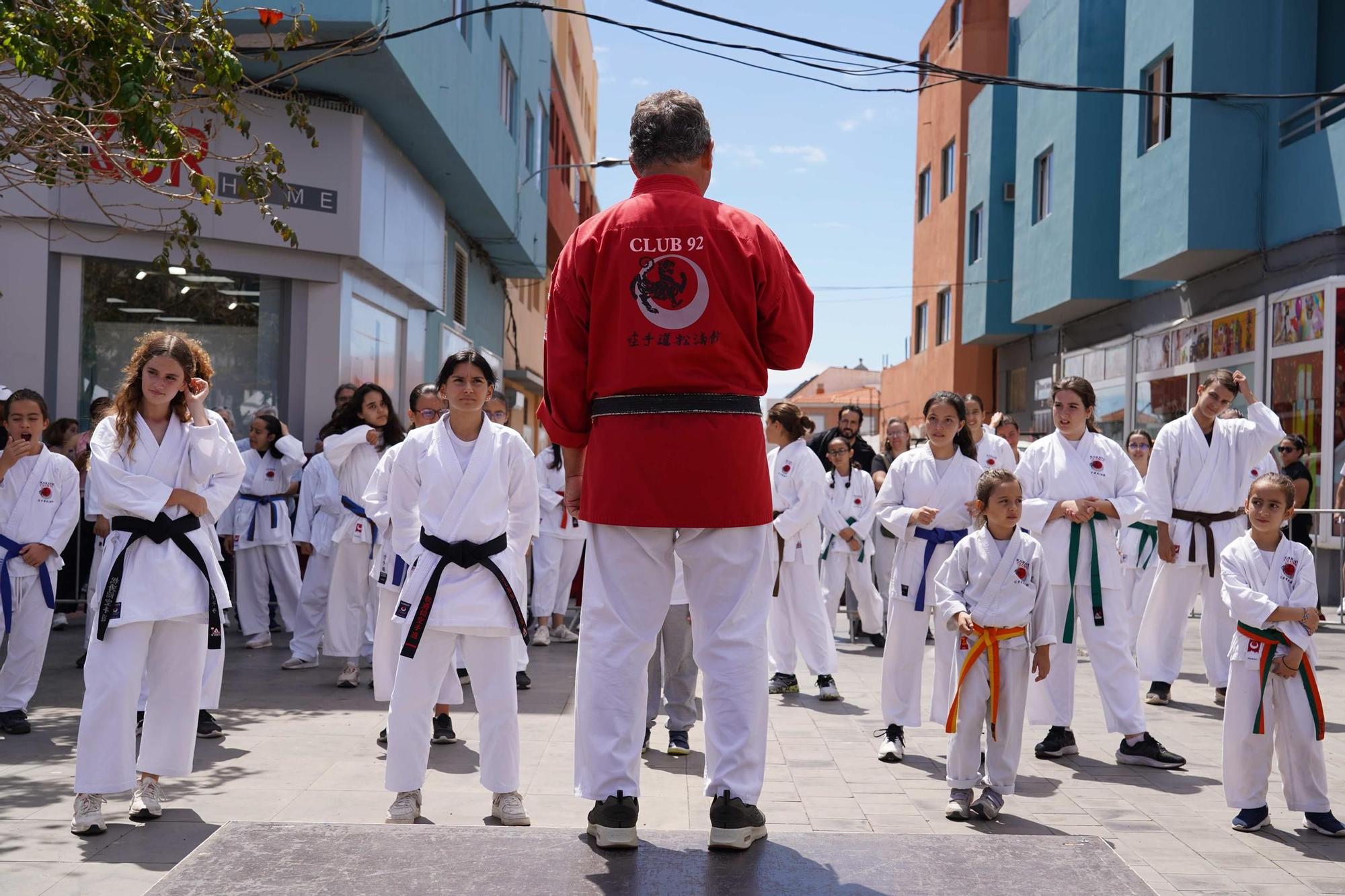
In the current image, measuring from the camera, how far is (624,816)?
3.74 meters

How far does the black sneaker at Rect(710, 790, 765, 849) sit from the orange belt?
7.36 ft

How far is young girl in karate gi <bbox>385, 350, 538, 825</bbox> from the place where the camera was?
17.6 feet

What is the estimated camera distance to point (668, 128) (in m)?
3.97

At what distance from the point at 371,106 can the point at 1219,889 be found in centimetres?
1191

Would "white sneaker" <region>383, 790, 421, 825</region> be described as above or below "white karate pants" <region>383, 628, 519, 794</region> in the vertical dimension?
below

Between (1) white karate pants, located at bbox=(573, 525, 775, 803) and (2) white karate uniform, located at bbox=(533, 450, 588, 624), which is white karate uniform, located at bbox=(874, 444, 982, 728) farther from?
(2) white karate uniform, located at bbox=(533, 450, 588, 624)

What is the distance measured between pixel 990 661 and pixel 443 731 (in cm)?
319

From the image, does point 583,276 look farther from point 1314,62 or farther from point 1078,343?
point 1078,343

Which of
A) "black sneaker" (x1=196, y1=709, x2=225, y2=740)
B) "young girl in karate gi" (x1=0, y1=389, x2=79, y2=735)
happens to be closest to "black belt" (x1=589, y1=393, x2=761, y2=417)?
"black sneaker" (x1=196, y1=709, x2=225, y2=740)

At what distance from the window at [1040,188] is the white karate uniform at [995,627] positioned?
18.4 m

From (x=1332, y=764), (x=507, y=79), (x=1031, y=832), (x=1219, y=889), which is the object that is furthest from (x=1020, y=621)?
(x=507, y=79)

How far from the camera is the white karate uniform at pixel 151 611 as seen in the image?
5.24 meters

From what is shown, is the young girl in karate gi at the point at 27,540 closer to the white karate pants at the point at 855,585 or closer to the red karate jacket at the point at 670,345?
the red karate jacket at the point at 670,345

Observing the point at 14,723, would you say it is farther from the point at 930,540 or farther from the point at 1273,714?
the point at 1273,714
